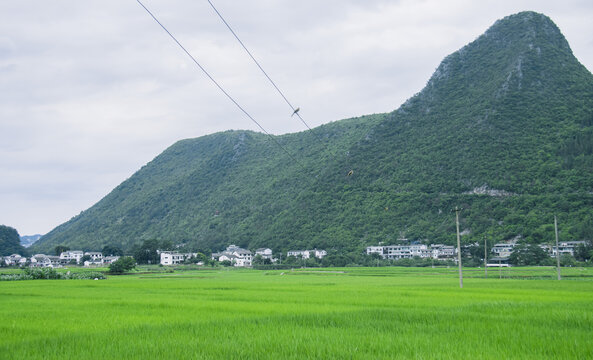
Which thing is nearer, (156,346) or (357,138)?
(156,346)

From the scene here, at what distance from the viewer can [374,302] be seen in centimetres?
1695

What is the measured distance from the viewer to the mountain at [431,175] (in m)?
67.2

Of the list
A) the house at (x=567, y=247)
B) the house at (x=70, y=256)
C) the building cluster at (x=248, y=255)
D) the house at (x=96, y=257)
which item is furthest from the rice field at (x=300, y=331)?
the house at (x=70, y=256)

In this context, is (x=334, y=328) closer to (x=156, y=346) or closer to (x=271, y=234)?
(x=156, y=346)

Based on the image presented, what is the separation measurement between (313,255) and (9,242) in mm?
76117

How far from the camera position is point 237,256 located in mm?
88562

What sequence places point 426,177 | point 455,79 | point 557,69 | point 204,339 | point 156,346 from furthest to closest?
point 455,79, point 557,69, point 426,177, point 204,339, point 156,346

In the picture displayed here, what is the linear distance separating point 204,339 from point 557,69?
9689 centimetres

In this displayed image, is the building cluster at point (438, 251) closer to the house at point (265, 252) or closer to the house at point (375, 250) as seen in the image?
the house at point (375, 250)

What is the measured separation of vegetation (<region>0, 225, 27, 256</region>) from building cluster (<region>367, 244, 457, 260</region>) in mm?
81755

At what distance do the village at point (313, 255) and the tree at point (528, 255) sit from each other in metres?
1.00

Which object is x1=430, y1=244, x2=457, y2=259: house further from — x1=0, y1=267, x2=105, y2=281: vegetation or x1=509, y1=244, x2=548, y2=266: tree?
x1=0, y1=267, x2=105, y2=281: vegetation

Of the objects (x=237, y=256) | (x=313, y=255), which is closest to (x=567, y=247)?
(x=313, y=255)

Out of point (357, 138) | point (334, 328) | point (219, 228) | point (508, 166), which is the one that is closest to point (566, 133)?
point (508, 166)
